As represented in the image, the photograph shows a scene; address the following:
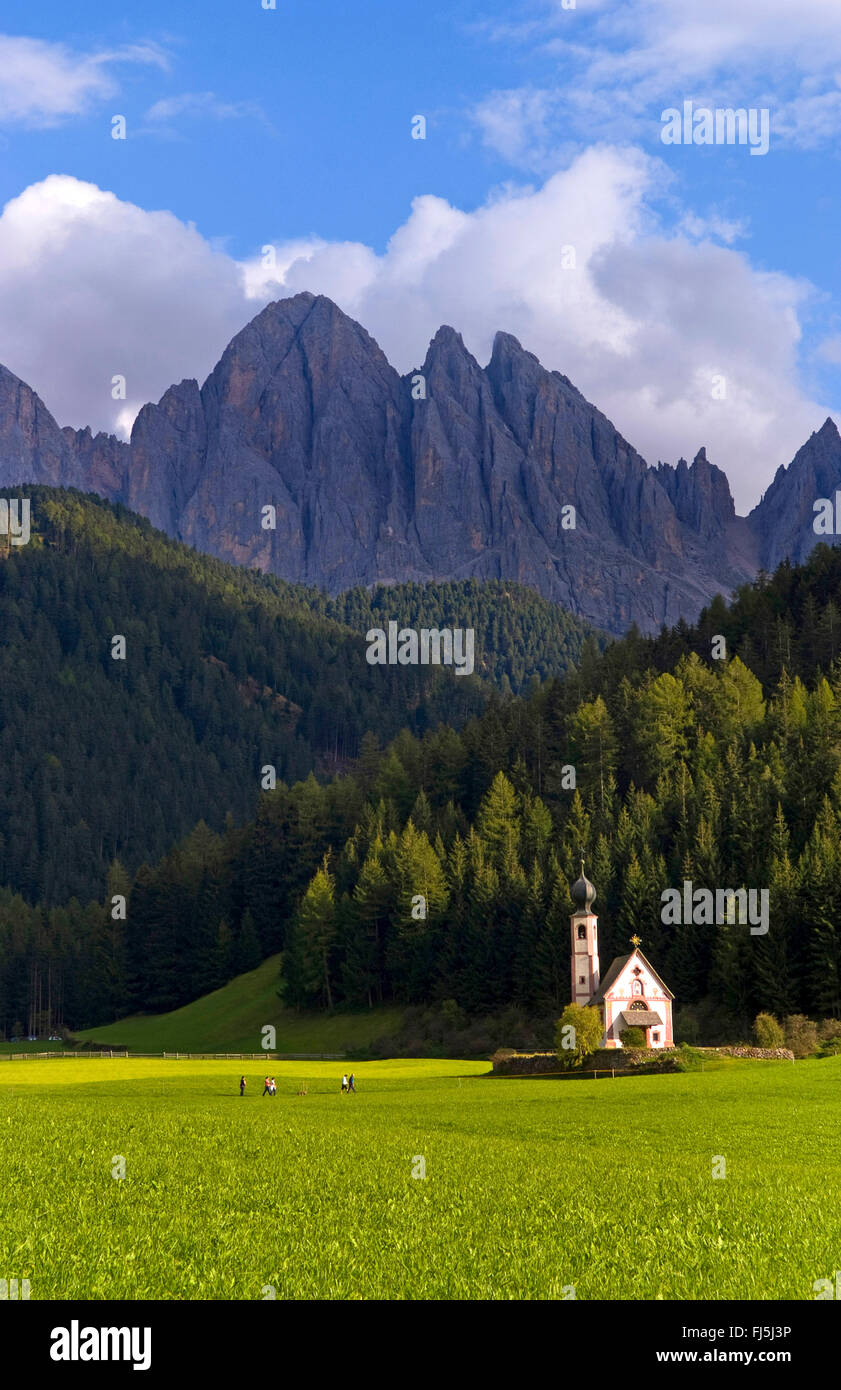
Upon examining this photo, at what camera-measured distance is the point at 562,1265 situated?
69.0 ft

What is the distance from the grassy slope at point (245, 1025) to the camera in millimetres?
107500

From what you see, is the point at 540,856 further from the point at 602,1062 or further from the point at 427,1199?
the point at 427,1199

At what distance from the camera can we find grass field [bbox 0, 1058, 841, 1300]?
2016 cm

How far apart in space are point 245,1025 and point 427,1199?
3704 inches

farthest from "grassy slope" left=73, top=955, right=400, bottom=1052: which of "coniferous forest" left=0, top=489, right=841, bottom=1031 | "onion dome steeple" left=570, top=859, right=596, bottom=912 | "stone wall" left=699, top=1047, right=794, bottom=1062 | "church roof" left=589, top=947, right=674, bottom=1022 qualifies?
"stone wall" left=699, top=1047, right=794, bottom=1062

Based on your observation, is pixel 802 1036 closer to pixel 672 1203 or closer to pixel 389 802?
pixel 672 1203

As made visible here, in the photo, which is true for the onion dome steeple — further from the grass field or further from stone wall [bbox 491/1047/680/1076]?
the grass field

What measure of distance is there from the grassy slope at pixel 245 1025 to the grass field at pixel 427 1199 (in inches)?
2165

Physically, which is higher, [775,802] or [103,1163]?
[775,802]

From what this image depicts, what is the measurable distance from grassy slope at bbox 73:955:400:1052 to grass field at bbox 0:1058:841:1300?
180ft

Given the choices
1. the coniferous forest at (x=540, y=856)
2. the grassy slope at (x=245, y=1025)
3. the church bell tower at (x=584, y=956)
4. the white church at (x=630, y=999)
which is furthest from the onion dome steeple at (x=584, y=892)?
the grassy slope at (x=245, y=1025)

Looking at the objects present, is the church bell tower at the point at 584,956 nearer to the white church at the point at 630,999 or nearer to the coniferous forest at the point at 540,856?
the white church at the point at 630,999
